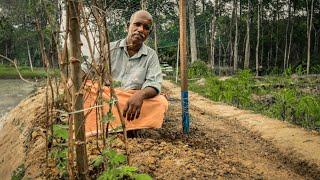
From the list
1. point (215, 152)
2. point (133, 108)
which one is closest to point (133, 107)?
point (133, 108)

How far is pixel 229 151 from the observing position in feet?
11.9

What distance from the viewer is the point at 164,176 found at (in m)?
2.62

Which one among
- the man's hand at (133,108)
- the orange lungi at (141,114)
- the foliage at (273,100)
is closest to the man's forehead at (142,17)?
the orange lungi at (141,114)

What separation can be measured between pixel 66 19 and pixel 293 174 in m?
2.16

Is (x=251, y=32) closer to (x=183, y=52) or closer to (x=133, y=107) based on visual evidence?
(x=183, y=52)

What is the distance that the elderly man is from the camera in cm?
338

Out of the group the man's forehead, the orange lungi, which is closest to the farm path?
the orange lungi

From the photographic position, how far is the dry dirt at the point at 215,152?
2.79 meters

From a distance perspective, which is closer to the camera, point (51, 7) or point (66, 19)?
point (66, 19)

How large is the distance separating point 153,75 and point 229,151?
953 millimetres

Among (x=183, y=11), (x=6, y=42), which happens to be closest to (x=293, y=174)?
(x=183, y=11)

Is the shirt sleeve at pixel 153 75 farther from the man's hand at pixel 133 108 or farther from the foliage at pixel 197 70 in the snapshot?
the foliage at pixel 197 70

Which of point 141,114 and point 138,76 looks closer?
point 141,114

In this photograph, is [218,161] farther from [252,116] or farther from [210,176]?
[252,116]
